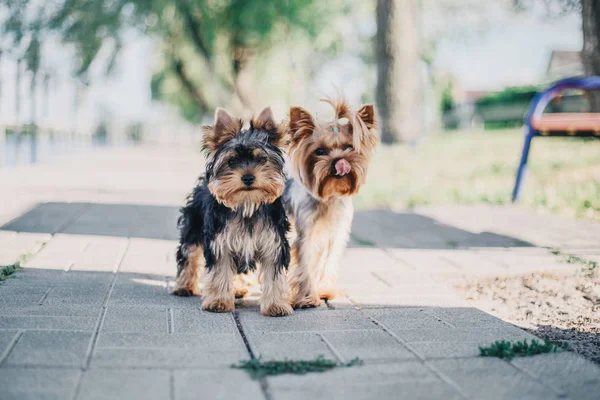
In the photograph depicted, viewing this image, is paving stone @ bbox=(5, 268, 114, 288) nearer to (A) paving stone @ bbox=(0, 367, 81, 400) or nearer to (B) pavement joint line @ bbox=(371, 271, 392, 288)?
(A) paving stone @ bbox=(0, 367, 81, 400)

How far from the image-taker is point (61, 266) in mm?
5336

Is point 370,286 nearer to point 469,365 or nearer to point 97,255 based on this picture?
point 469,365

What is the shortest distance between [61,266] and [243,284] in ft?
4.93

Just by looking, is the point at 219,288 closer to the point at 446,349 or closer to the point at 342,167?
the point at 342,167

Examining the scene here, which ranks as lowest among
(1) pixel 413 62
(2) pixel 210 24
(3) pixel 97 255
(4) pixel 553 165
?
(3) pixel 97 255

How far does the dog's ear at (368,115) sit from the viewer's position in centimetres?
465

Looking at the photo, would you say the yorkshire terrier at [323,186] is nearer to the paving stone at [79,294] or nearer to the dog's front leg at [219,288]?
the dog's front leg at [219,288]

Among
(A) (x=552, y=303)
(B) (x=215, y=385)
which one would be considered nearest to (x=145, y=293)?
(B) (x=215, y=385)

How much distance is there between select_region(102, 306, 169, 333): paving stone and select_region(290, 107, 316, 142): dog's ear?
1.44m

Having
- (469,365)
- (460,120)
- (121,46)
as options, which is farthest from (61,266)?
(460,120)

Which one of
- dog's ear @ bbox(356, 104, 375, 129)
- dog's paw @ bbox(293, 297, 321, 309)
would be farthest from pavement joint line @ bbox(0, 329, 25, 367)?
dog's ear @ bbox(356, 104, 375, 129)

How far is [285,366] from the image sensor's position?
316 cm

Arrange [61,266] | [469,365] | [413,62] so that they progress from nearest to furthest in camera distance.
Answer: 1. [469,365]
2. [61,266]
3. [413,62]

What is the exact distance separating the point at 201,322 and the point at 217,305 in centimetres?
28
